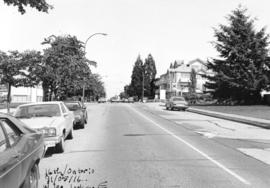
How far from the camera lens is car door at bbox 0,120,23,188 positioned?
4.05 meters

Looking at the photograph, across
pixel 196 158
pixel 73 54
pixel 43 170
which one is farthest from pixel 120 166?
pixel 73 54

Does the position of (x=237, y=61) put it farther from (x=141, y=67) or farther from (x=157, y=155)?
(x=141, y=67)

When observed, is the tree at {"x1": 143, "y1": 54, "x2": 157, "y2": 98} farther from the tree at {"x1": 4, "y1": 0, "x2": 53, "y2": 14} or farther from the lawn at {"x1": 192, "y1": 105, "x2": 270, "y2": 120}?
the tree at {"x1": 4, "y1": 0, "x2": 53, "y2": 14}

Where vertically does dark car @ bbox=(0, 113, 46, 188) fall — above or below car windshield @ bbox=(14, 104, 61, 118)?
below

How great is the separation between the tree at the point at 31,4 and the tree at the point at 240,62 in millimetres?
36943

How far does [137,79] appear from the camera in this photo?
126938 millimetres

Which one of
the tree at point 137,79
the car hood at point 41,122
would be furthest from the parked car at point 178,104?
the tree at point 137,79

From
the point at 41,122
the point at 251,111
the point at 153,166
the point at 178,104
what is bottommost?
the point at 153,166

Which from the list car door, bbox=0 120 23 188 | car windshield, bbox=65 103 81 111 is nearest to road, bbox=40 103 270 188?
car door, bbox=0 120 23 188

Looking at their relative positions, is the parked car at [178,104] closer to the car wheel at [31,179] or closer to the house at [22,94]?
the car wheel at [31,179]

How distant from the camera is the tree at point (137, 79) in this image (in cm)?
12550

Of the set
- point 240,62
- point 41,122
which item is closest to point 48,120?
point 41,122

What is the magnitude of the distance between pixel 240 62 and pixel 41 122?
41274mm

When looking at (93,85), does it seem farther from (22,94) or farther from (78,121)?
(78,121)
